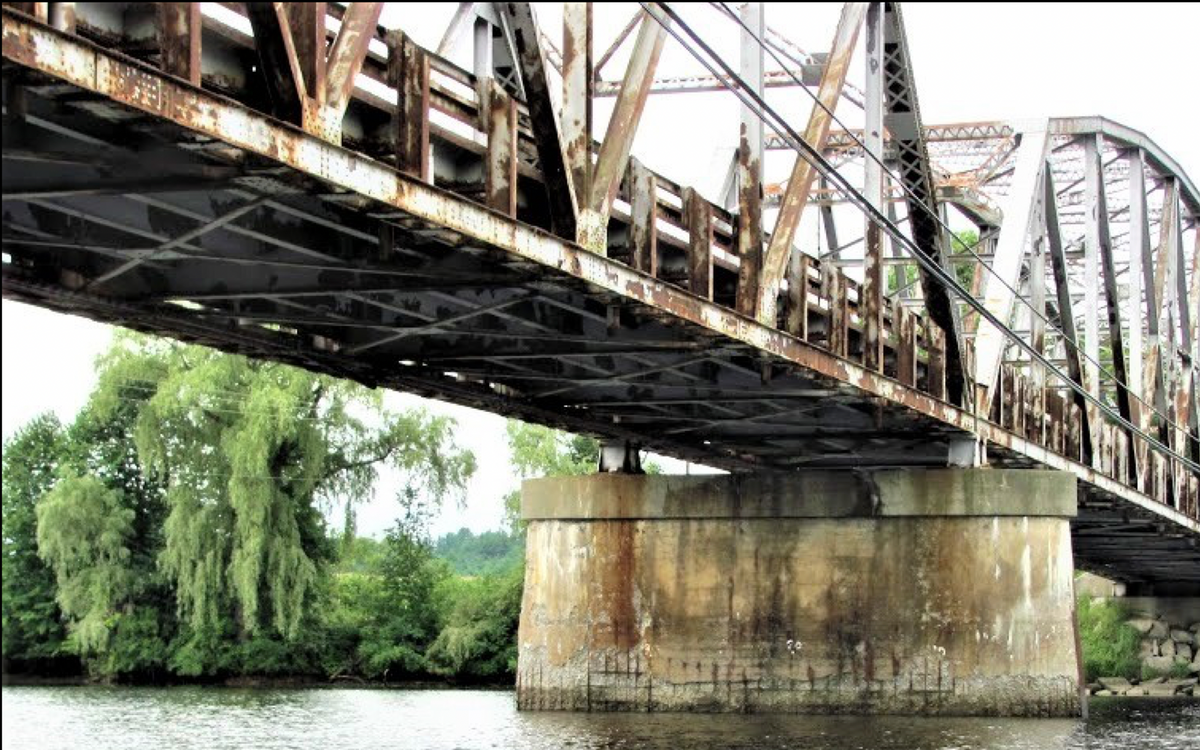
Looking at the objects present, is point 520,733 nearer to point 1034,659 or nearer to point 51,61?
point 1034,659

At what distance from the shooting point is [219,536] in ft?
191

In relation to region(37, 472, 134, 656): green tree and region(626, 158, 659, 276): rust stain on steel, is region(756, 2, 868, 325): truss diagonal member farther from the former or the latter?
region(37, 472, 134, 656): green tree

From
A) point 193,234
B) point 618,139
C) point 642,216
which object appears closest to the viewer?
point 193,234

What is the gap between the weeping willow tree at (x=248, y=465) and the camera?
57562 mm

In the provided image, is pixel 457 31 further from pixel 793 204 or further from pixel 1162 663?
pixel 1162 663

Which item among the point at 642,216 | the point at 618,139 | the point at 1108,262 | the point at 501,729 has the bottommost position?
the point at 501,729

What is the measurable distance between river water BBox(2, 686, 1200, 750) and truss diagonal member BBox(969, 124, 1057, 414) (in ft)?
20.4

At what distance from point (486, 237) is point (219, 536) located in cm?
4170

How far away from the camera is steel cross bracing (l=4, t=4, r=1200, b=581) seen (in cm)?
1484

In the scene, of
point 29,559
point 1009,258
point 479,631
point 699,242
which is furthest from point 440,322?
point 29,559

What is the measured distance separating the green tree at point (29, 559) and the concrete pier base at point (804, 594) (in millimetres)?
25857

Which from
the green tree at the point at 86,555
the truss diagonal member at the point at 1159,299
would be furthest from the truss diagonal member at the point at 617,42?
the green tree at the point at 86,555

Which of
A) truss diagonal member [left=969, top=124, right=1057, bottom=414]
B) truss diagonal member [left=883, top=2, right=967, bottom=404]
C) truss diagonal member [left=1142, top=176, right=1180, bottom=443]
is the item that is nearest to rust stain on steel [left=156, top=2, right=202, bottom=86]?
truss diagonal member [left=883, top=2, right=967, bottom=404]

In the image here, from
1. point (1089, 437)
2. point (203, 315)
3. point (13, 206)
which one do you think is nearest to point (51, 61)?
point (13, 206)
